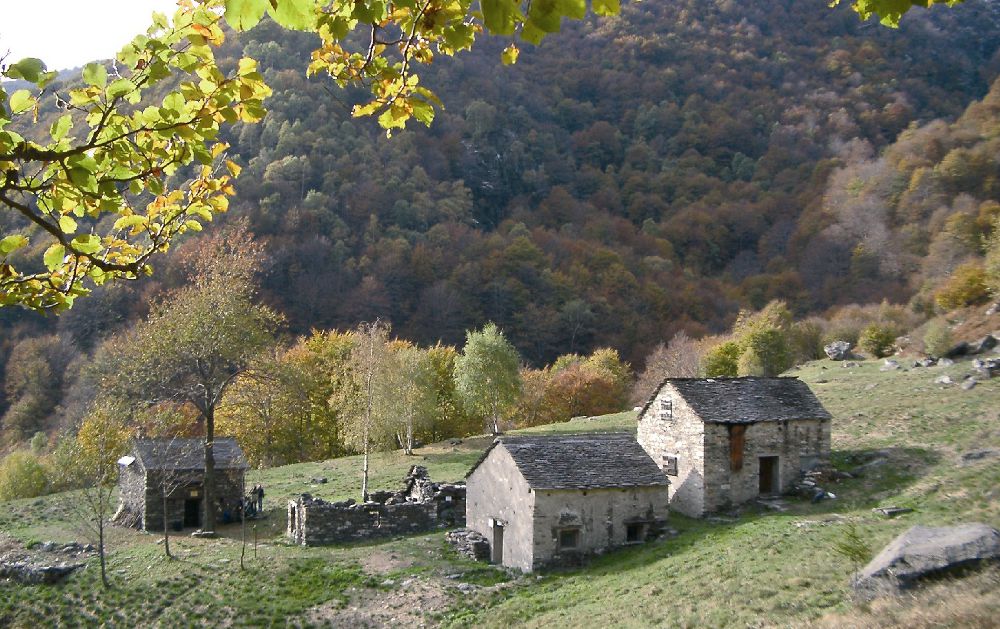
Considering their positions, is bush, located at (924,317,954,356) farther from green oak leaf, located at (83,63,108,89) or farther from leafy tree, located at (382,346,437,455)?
green oak leaf, located at (83,63,108,89)

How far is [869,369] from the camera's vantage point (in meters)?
40.2

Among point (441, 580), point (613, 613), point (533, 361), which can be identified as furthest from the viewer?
point (533, 361)

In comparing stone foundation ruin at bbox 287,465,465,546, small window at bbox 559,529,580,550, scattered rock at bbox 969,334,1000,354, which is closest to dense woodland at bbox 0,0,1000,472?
scattered rock at bbox 969,334,1000,354

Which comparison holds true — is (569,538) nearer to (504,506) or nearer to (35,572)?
(504,506)

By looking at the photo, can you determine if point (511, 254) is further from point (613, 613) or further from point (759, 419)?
point (613, 613)

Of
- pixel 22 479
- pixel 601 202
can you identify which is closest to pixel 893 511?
pixel 22 479

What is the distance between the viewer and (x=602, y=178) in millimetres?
106500

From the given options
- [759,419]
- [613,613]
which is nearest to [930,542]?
[613,613]

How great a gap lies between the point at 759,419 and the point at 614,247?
68459mm

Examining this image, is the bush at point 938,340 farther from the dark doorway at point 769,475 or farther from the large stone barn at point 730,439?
the dark doorway at point 769,475

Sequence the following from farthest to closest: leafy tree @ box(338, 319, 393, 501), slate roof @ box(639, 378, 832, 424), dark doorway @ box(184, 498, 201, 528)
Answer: leafy tree @ box(338, 319, 393, 501)
dark doorway @ box(184, 498, 201, 528)
slate roof @ box(639, 378, 832, 424)

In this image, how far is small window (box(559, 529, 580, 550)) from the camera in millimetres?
20188

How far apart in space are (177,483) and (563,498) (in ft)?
44.0

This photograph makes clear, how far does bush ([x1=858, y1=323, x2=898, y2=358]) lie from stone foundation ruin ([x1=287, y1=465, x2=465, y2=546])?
100 feet
